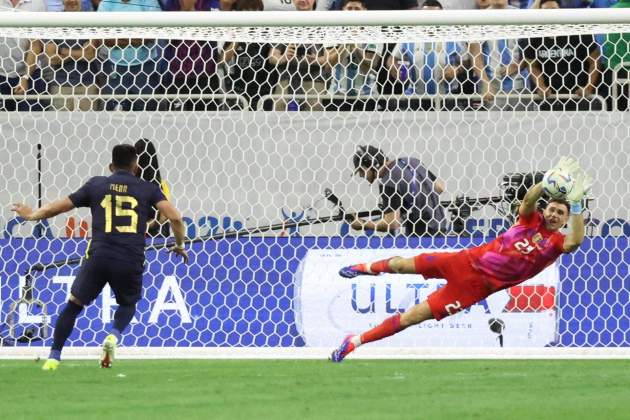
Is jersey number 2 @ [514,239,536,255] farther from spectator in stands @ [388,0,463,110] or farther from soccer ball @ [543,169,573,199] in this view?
spectator in stands @ [388,0,463,110]

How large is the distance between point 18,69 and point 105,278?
351 centimetres

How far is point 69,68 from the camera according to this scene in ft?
48.2

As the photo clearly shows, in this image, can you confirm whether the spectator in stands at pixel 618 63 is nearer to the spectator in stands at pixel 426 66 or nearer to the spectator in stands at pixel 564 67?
the spectator in stands at pixel 564 67

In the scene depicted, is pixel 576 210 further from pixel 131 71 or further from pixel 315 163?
pixel 131 71

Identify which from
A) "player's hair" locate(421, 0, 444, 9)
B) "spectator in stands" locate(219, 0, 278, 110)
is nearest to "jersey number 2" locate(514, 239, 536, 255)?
"spectator in stands" locate(219, 0, 278, 110)

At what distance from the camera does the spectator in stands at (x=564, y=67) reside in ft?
47.0

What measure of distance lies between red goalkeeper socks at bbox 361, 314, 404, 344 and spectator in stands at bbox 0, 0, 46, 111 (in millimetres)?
4415

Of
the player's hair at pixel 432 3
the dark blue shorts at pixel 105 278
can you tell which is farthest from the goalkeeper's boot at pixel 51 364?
the player's hair at pixel 432 3

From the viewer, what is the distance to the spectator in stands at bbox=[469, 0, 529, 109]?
46.7ft

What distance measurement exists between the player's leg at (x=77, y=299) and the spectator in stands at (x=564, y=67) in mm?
4857

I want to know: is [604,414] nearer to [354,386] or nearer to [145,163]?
[354,386]

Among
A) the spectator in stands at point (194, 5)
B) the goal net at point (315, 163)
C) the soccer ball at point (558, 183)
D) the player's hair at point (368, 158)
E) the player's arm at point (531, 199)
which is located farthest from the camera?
the spectator in stands at point (194, 5)

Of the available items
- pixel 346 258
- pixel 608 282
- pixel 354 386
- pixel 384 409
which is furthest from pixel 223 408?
pixel 608 282

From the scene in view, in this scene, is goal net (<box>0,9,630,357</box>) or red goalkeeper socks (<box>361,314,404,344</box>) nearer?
red goalkeeper socks (<box>361,314,404,344</box>)
